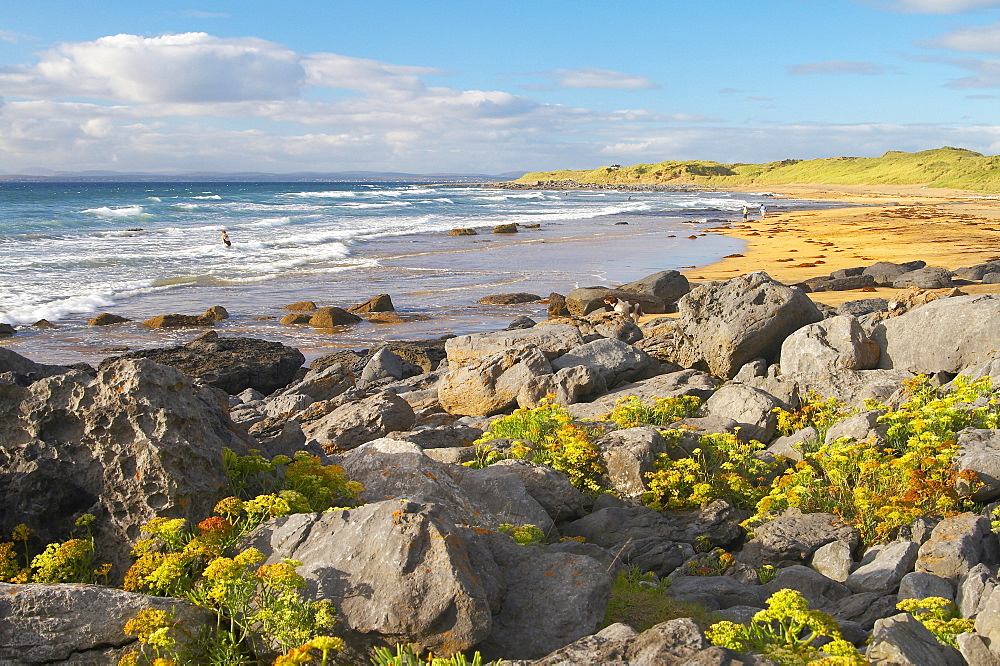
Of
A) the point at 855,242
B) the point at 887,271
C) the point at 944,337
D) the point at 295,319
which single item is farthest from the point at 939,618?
the point at 855,242

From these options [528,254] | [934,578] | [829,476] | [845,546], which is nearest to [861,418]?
[829,476]

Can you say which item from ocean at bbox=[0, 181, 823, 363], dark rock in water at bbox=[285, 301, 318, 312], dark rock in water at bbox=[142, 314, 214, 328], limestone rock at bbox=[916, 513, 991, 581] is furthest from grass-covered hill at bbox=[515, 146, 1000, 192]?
limestone rock at bbox=[916, 513, 991, 581]

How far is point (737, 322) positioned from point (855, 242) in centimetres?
2710

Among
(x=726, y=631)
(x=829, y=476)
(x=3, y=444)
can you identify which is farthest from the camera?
(x=829, y=476)

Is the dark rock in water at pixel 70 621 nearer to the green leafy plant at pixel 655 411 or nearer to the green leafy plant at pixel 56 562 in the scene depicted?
the green leafy plant at pixel 56 562

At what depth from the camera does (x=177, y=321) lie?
19594mm

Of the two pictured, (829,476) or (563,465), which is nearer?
(829,476)

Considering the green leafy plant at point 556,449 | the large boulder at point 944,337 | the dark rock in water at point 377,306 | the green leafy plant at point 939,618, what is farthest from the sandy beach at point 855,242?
the green leafy plant at point 939,618

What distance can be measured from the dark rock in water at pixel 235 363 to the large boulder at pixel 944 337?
10125 millimetres

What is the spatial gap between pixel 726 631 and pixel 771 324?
24.8ft

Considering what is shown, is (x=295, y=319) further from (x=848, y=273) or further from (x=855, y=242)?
(x=855, y=242)

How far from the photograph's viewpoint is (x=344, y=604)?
377 cm

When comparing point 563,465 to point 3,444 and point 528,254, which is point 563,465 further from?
point 528,254

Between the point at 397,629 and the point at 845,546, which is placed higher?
the point at 397,629
